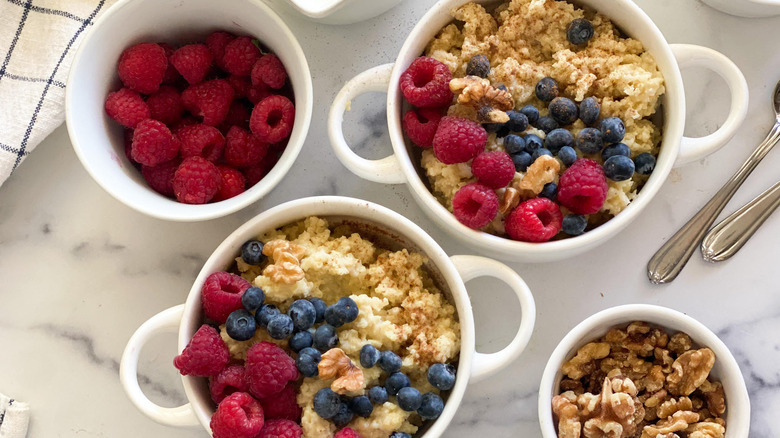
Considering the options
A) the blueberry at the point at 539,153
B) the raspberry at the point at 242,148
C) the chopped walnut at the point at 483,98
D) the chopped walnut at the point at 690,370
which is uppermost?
the chopped walnut at the point at 483,98

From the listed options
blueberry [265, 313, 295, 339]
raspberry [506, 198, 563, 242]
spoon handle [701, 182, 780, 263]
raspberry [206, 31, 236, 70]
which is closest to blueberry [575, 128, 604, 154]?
raspberry [506, 198, 563, 242]

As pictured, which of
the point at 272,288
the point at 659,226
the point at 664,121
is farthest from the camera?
the point at 659,226

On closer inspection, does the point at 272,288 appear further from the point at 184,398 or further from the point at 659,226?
the point at 659,226

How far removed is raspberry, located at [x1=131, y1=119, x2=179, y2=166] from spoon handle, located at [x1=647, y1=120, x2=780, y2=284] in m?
0.99

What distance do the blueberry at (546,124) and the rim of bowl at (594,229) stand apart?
0.65ft

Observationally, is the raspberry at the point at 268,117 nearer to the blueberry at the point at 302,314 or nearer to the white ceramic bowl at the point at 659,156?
the white ceramic bowl at the point at 659,156

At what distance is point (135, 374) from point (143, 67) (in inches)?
22.5

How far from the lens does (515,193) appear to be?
53.3 inches

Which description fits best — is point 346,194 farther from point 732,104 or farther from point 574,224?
point 732,104

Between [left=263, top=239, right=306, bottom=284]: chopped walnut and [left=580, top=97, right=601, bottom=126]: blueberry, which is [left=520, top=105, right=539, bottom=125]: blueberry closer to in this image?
[left=580, top=97, right=601, bottom=126]: blueberry

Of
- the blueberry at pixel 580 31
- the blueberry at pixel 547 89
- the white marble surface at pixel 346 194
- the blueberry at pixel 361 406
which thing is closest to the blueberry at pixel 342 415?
the blueberry at pixel 361 406

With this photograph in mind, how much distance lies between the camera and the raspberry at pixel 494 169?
1.32 meters

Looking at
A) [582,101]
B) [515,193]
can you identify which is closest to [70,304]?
[515,193]

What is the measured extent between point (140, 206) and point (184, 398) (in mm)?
445
